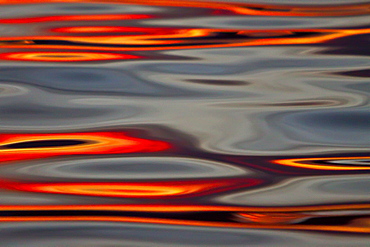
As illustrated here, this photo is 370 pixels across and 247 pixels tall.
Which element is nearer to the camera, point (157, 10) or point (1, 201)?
point (1, 201)

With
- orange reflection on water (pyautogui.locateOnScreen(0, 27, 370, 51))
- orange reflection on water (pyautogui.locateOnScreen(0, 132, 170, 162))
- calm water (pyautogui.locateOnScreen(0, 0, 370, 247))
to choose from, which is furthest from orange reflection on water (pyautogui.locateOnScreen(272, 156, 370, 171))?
orange reflection on water (pyautogui.locateOnScreen(0, 27, 370, 51))

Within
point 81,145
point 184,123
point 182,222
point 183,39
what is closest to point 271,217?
point 182,222

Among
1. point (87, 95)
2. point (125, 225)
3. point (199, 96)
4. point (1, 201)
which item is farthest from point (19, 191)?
point (199, 96)

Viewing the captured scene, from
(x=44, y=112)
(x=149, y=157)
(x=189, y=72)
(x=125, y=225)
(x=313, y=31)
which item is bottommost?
(x=125, y=225)

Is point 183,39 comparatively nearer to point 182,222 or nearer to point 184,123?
point 184,123

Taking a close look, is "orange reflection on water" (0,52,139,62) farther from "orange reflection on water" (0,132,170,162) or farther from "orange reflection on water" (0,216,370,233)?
"orange reflection on water" (0,216,370,233)

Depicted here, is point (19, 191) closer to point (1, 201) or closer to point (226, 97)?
point (1, 201)

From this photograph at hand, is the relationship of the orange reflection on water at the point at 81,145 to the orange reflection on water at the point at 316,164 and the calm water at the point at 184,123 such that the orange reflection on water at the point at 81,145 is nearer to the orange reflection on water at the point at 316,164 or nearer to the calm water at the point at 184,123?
the calm water at the point at 184,123
